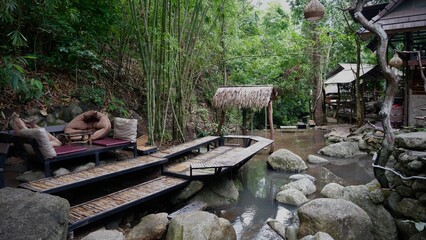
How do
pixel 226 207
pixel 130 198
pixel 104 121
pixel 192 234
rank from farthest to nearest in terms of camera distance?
pixel 104 121
pixel 226 207
pixel 130 198
pixel 192 234

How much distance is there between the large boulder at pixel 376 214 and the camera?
3.53 m

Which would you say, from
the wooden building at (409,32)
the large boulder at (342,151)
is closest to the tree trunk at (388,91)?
the wooden building at (409,32)

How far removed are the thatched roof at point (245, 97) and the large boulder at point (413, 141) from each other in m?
3.60

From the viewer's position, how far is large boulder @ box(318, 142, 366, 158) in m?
7.93

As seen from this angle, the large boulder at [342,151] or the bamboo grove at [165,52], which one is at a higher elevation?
the bamboo grove at [165,52]

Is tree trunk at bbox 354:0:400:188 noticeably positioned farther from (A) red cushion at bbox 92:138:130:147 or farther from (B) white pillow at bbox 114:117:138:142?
(A) red cushion at bbox 92:138:130:147

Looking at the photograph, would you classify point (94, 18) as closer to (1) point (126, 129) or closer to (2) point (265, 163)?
(1) point (126, 129)

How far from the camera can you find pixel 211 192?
491 cm

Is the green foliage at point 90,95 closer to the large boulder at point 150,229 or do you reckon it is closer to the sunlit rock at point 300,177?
the large boulder at point 150,229

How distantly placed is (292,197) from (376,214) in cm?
139

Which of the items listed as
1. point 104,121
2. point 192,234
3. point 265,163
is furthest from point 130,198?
point 265,163

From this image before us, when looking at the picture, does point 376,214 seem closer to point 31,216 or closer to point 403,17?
point 31,216

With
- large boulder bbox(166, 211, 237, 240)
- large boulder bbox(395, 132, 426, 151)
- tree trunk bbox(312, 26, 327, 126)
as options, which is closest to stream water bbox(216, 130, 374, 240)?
large boulder bbox(166, 211, 237, 240)

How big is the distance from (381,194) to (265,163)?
3.66 metres
